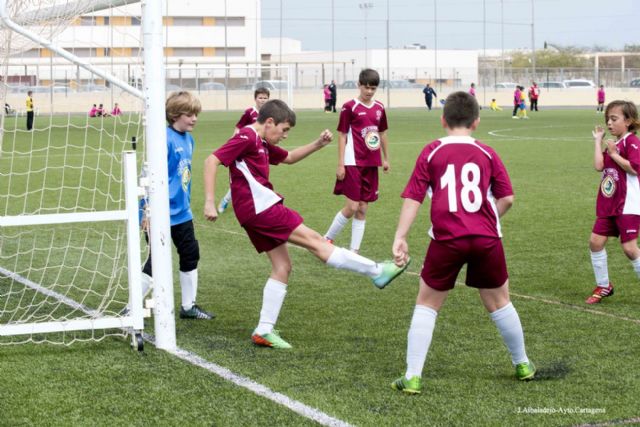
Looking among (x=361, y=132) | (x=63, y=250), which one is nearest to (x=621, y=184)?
(x=361, y=132)

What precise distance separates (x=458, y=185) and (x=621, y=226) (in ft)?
10.0

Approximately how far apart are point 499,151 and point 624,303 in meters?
17.6

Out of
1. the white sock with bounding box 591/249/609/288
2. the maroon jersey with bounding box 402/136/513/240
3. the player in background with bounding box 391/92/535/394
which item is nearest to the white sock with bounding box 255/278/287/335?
the player in background with bounding box 391/92/535/394

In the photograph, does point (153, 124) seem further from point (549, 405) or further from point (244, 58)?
point (244, 58)

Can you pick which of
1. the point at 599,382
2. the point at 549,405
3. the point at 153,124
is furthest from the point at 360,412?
the point at 153,124

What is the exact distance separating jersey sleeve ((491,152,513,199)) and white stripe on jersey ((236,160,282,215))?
1614 millimetres

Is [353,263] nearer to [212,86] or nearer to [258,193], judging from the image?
[258,193]

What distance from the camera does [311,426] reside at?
4703 millimetres

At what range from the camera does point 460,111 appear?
5273mm

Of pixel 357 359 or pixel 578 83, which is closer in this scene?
pixel 357 359

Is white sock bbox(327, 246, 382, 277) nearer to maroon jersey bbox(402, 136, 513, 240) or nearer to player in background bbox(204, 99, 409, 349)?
player in background bbox(204, 99, 409, 349)

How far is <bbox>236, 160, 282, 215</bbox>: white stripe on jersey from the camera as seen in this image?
20.8ft

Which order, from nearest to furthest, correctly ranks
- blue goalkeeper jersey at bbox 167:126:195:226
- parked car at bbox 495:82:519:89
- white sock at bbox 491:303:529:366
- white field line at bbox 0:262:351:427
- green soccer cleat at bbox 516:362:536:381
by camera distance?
1. white field line at bbox 0:262:351:427
2. white sock at bbox 491:303:529:366
3. green soccer cleat at bbox 516:362:536:381
4. blue goalkeeper jersey at bbox 167:126:195:226
5. parked car at bbox 495:82:519:89

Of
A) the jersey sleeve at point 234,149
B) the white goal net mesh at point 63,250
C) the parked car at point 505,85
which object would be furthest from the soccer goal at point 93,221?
the parked car at point 505,85
